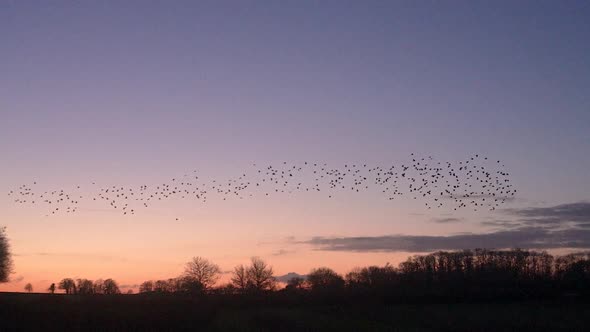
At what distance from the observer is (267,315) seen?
50062 millimetres

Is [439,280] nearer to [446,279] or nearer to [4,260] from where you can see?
[446,279]

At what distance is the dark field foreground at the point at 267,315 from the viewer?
4094cm

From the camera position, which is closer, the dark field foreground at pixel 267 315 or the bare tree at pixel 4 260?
the dark field foreground at pixel 267 315

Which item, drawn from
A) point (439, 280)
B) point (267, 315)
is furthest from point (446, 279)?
point (267, 315)

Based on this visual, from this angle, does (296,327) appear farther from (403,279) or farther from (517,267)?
(517,267)

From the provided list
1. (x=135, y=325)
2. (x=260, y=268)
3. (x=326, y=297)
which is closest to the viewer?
(x=135, y=325)

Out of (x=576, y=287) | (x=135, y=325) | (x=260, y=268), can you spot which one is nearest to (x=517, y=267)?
(x=576, y=287)

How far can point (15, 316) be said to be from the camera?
43812 millimetres

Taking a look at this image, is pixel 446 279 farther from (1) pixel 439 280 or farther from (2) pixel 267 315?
(2) pixel 267 315

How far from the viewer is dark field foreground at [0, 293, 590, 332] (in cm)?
4094

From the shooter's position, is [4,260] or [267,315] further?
[4,260]

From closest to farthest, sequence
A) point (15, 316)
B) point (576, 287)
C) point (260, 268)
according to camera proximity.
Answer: point (15, 316), point (576, 287), point (260, 268)

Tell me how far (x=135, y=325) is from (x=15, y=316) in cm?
1073

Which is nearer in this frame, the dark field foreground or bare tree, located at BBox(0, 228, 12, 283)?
the dark field foreground
